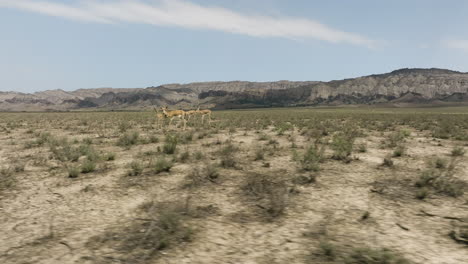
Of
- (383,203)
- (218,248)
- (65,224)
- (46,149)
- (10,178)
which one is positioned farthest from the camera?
(46,149)

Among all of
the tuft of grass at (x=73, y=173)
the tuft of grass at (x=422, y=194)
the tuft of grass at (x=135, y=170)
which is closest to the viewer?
the tuft of grass at (x=422, y=194)

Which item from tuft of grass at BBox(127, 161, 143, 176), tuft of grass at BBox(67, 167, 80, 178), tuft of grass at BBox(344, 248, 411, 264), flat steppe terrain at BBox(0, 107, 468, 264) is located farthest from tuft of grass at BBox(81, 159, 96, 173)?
Result: tuft of grass at BBox(344, 248, 411, 264)

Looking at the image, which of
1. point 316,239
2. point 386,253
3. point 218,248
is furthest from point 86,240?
point 386,253

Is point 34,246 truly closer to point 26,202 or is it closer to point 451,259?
point 26,202

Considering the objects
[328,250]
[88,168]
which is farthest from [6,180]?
[328,250]

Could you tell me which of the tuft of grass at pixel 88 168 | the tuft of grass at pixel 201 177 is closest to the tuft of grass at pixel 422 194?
the tuft of grass at pixel 201 177

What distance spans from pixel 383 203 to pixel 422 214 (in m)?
0.67

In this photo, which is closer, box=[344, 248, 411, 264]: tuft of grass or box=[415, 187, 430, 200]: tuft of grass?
box=[344, 248, 411, 264]: tuft of grass

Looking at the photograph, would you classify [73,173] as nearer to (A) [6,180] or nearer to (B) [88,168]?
(B) [88,168]

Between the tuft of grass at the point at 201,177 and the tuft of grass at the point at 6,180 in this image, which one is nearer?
the tuft of grass at the point at 6,180

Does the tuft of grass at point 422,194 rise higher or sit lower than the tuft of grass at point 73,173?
higher

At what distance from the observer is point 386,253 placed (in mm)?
3992

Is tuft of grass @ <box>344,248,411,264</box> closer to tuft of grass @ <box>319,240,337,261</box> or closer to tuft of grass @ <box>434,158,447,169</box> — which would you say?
tuft of grass @ <box>319,240,337,261</box>

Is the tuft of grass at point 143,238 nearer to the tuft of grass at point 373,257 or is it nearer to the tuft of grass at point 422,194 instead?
the tuft of grass at point 373,257
